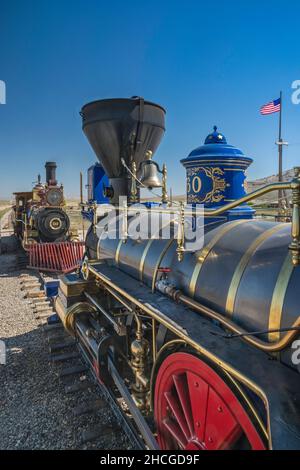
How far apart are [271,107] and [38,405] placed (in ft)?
45.5

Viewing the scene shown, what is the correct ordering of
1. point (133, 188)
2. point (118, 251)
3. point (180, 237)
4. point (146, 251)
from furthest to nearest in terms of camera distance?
point (133, 188) < point (118, 251) < point (146, 251) < point (180, 237)

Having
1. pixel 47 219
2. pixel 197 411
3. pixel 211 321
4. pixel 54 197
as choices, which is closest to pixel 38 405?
pixel 197 411

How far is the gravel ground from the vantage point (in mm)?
4055

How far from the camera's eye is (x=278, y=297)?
7.09 feet

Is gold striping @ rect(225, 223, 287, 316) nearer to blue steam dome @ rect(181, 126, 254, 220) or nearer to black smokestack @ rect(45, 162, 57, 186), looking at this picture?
blue steam dome @ rect(181, 126, 254, 220)

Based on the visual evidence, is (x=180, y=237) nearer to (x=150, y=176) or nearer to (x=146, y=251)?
(x=146, y=251)

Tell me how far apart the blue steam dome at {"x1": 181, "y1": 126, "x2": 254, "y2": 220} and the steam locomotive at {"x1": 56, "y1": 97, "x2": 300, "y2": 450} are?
0.01m

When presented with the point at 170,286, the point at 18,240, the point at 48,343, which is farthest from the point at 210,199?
the point at 18,240

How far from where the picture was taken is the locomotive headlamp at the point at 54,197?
53.4 feet

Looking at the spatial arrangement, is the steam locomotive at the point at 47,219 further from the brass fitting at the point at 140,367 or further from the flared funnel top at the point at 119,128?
the brass fitting at the point at 140,367

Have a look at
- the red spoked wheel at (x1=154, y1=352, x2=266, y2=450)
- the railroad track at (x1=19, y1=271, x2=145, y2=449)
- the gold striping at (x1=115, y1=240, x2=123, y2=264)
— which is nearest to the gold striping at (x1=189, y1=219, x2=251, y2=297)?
the red spoked wheel at (x1=154, y1=352, x2=266, y2=450)

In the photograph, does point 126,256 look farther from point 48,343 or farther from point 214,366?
point 48,343

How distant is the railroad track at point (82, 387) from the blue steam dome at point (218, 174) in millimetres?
2859

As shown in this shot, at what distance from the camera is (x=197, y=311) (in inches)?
115
